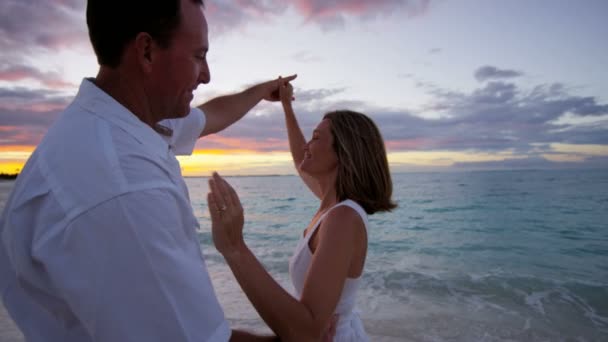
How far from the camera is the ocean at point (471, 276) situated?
689cm

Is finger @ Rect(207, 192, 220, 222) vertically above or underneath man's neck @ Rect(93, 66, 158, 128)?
underneath

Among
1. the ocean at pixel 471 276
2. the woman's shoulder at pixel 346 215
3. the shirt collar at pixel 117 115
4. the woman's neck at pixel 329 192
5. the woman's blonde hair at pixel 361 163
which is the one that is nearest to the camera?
the shirt collar at pixel 117 115

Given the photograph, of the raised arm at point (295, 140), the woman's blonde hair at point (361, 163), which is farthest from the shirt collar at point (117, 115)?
the raised arm at point (295, 140)

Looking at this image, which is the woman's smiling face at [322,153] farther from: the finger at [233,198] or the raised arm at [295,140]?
the finger at [233,198]

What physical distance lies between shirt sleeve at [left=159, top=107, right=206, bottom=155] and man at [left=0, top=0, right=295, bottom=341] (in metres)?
1.29

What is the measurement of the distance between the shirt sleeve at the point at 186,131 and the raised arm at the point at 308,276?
106cm

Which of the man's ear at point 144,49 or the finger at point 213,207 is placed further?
the finger at point 213,207

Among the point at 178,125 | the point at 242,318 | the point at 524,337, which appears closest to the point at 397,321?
the point at 524,337

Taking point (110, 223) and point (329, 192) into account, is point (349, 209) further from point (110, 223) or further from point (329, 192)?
point (110, 223)

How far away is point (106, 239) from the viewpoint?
94 cm

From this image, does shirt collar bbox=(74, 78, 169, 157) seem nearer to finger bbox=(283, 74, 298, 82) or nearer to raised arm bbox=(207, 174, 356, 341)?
raised arm bbox=(207, 174, 356, 341)

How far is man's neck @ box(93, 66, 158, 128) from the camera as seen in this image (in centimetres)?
133

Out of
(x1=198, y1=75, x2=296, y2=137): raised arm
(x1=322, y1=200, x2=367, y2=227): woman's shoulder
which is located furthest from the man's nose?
(x1=198, y1=75, x2=296, y2=137): raised arm

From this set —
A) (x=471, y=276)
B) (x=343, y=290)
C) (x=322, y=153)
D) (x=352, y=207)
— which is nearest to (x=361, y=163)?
(x=322, y=153)
